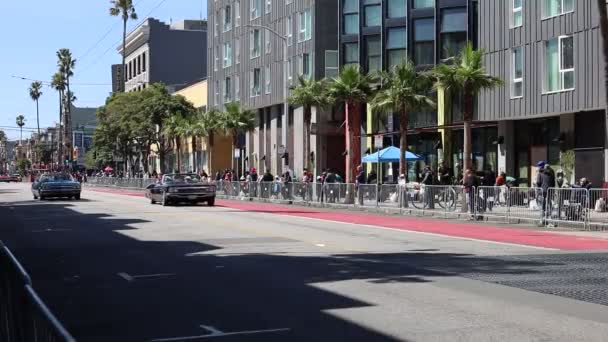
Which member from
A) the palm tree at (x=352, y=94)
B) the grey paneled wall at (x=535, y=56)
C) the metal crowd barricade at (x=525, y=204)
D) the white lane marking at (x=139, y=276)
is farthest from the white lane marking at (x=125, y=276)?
the palm tree at (x=352, y=94)

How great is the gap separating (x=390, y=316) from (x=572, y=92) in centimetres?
2567

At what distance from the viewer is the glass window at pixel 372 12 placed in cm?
4993

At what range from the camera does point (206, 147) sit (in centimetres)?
7825

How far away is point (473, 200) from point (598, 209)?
527cm

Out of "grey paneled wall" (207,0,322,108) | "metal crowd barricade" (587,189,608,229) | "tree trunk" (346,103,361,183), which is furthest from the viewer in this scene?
"grey paneled wall" (207,0,322,108)

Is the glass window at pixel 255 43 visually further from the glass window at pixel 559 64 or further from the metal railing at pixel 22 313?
the metal railing at pixel 22 313

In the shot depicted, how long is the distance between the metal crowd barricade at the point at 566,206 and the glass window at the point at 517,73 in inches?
502

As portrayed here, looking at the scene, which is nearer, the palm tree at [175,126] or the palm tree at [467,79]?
the palm tree at [467,79]

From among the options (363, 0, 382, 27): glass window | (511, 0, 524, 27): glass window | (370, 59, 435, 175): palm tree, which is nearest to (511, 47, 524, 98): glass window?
(511, 0, 524, 27): glass window

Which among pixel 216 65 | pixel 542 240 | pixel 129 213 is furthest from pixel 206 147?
pixel 542 240

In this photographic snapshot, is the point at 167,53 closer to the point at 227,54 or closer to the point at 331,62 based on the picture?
the point at 227,54

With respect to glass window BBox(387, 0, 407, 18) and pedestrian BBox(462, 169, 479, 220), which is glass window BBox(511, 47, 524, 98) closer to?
pedestrian BBox(462, 169, 479, 220)

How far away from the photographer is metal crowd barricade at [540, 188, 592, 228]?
23.3 m

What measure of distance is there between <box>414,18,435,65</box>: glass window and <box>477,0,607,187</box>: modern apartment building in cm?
795
